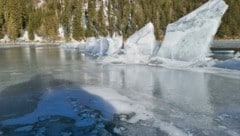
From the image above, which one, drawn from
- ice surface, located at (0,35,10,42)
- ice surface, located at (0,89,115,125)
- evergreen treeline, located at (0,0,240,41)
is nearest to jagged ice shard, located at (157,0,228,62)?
ice surface, located at (0,89,115,125)

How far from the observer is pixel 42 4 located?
11162 cm

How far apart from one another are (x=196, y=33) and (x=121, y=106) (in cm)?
954

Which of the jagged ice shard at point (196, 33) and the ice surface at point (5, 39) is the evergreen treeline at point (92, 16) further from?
the jagged ice shard at point (196, 33)

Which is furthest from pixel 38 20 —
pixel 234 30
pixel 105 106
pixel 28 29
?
pixel 105 106

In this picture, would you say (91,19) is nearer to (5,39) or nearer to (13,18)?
(13,18)

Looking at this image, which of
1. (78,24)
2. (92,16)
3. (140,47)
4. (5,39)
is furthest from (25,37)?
(140,47)

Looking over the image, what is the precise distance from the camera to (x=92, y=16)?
4040 inches

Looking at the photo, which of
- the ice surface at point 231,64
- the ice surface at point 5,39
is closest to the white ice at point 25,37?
the ice surface at point 5,39

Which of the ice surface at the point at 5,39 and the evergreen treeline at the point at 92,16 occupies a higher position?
the evergreen treeline at the point at 92,16

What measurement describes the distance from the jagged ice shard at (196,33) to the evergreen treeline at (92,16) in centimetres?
7322

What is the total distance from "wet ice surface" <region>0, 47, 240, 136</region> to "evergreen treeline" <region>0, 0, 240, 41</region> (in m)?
80.1

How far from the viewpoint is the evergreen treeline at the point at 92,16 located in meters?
94.1

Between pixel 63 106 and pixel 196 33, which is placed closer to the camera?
pixel 63 106

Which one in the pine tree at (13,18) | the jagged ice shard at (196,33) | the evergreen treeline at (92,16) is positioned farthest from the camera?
the evergreen treeline at (92,16)
